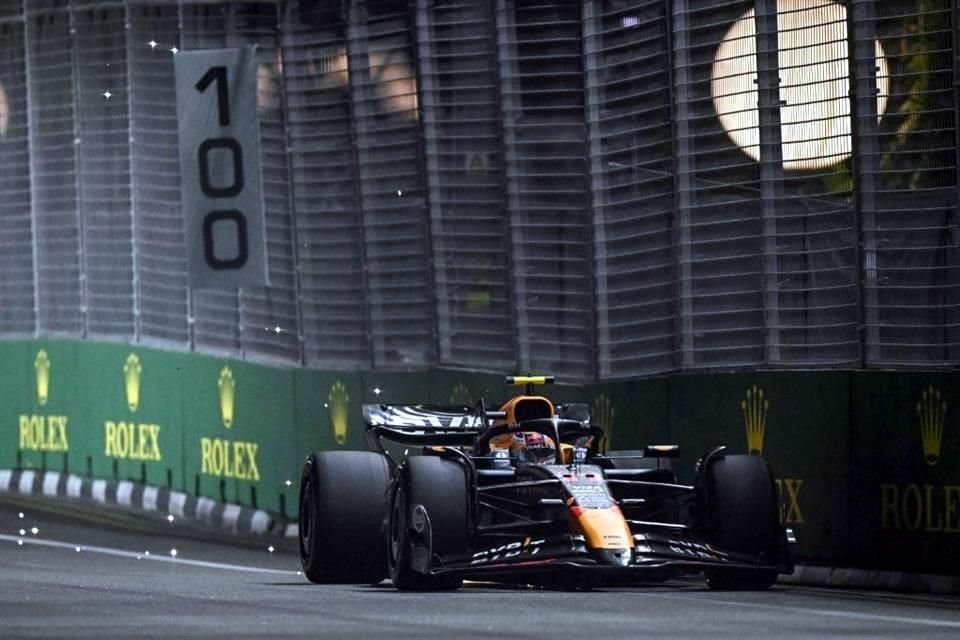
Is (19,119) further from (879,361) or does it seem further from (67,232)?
(879,361)

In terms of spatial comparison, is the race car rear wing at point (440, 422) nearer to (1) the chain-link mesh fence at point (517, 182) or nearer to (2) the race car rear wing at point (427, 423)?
(2) the race car rear wing at point (427, 423)

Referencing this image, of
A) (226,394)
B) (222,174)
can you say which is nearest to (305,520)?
(222,174)

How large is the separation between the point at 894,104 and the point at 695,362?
272 centimetres

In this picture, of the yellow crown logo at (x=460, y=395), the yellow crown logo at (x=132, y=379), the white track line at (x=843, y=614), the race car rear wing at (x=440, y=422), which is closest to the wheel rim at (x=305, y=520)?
the race car rear wing at (x=440, y=422)

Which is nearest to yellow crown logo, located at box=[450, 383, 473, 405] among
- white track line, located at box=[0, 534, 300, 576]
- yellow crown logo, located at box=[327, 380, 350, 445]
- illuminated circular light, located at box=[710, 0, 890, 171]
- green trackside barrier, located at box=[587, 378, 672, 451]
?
yellow crown logo, located at box=[327, 380, 350, 445]

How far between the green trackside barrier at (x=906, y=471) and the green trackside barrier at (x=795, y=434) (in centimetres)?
16

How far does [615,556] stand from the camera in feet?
47.2

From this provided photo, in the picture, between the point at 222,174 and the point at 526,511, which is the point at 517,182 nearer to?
the point at 222,174

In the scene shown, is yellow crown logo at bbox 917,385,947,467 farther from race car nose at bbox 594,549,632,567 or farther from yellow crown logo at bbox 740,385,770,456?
race car nose at bbox 594,549,632,567

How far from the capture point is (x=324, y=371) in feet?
72.7

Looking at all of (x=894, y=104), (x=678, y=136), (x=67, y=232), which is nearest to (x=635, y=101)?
(x=678, y=136)

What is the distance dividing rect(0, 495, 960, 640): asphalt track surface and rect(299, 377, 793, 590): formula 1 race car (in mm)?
173

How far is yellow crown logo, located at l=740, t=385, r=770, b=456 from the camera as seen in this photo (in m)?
16.8

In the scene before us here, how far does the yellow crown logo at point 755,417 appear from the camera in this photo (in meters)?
16.8
